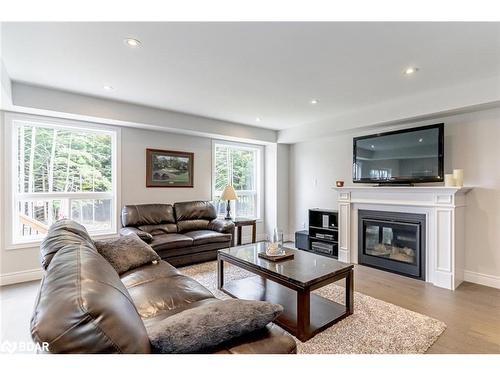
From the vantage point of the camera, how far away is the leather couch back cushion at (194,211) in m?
4.50

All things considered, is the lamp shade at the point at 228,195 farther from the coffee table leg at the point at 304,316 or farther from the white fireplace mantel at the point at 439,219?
the coffee table leg at the point at 304,316

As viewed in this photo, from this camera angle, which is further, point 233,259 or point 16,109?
point 16,109

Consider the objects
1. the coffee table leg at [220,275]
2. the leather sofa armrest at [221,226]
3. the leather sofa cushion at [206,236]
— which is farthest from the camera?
the leather sofa armrest at [221,226]

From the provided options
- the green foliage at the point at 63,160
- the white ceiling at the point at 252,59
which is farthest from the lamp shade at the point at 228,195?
the green foliage at the point at 63,160

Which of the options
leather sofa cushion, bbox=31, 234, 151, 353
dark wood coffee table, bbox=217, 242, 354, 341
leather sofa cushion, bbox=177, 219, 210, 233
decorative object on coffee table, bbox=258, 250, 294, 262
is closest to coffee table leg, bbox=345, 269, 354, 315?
dark wood coffee table, bbox=217, 242, 354, 341

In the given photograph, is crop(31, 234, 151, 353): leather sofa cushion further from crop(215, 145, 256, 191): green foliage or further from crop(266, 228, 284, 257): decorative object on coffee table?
crop(215, 145, 256, 191): green foliage

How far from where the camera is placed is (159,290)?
6.44 feet

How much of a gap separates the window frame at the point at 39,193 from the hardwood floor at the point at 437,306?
726mm

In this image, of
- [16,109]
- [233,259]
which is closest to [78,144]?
[16,109]

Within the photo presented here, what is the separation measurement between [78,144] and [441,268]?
525 cm

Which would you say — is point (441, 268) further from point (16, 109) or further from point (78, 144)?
point (16, 109)

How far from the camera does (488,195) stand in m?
3.23

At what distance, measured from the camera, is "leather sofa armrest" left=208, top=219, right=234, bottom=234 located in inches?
171
